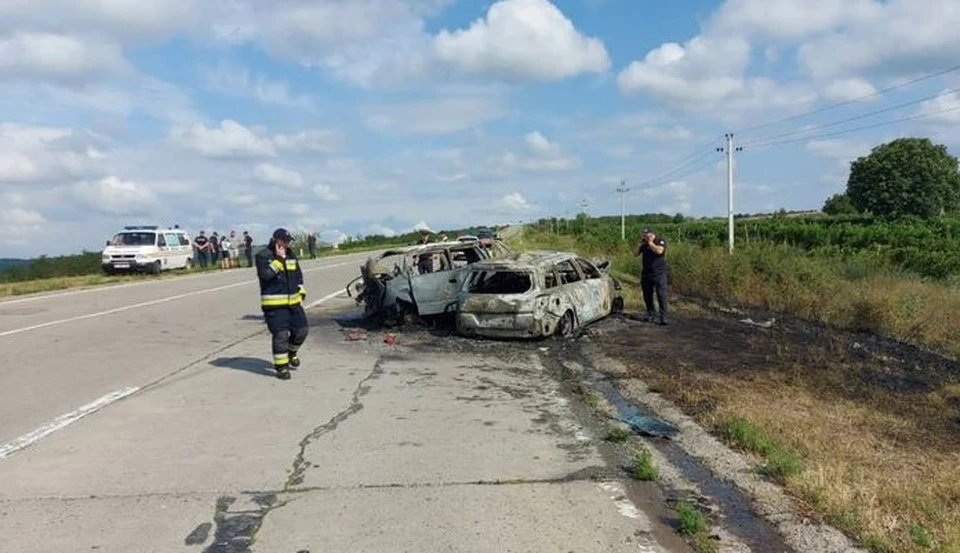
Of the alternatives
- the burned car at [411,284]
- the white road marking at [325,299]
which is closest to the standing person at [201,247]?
the white road marking at [325,299]

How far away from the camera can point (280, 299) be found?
9531 mm

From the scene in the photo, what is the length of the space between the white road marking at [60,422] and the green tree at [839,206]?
10760cm

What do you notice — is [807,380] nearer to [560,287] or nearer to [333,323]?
[560,287]

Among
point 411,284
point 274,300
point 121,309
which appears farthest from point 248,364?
point 121,309

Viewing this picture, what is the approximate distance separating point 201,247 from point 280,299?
28.9 meters

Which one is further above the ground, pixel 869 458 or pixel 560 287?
pixel 560 287

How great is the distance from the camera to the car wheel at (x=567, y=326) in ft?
43.6

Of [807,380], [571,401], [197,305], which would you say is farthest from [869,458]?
[197,305]

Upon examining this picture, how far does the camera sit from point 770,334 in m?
14.6

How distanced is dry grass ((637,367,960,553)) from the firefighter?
14.3ft

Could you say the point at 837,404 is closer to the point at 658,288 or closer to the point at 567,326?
the point at 567,326

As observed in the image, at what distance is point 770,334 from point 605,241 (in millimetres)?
33274

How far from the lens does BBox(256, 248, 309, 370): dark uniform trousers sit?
9.45 meters

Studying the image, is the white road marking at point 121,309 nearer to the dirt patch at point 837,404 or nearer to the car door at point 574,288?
the car door at point 574,288
